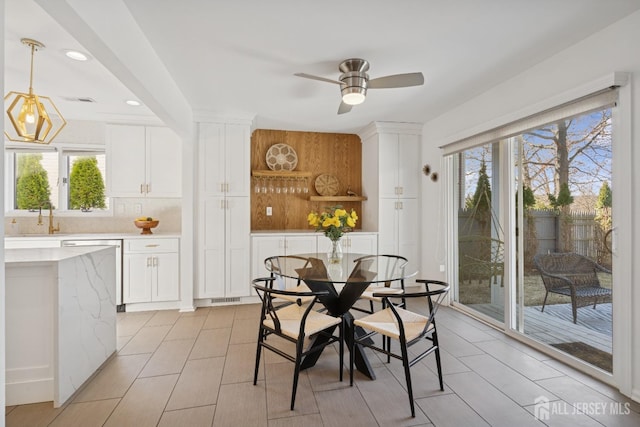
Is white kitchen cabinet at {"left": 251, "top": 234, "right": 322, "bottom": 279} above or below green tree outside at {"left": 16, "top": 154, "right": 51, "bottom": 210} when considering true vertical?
below

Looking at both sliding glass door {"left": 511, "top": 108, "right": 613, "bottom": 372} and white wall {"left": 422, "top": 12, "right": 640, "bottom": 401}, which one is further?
sliding glass door {"left": 511, "top": 108, "right": 613, "bottom": 372}

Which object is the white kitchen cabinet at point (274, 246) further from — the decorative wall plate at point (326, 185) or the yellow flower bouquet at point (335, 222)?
the yellow flower bouquet at point (335, 222)

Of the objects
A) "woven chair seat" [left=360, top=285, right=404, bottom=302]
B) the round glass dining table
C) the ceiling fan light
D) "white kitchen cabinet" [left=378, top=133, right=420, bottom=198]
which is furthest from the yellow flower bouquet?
"white kitchen cabinet" [left=378, top=133, right=420, bottom=198]

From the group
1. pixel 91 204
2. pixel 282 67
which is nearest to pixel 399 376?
pixel 282 67

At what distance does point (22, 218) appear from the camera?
411 centimetres

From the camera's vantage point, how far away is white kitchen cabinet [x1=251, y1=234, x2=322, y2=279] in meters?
4.18

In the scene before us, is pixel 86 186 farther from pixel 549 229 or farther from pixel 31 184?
pixel 549 229

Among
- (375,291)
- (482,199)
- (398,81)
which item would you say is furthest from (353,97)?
(482,199)

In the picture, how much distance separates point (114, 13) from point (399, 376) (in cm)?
299

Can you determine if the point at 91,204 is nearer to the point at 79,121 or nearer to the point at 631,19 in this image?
the point at 79,121

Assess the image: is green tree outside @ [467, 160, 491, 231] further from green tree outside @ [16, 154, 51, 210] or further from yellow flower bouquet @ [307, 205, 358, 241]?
green tree outside @ [16, 154, 51, 210]

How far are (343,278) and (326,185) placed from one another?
115 inches

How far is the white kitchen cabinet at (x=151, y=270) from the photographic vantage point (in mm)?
3758

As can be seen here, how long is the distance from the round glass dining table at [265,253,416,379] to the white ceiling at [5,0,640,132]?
5.61 feet
